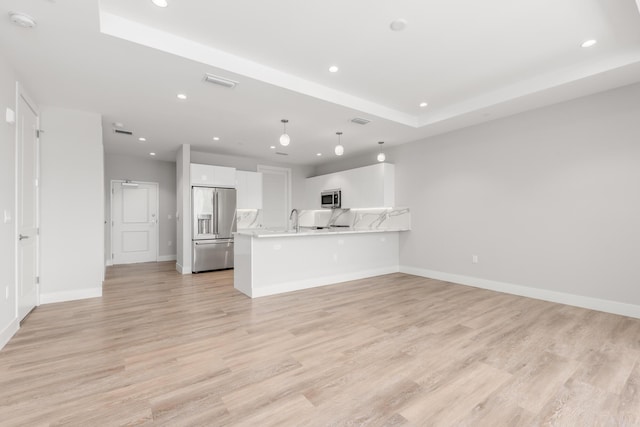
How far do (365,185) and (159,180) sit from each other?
544 cm

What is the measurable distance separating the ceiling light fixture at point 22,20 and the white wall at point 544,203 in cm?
552

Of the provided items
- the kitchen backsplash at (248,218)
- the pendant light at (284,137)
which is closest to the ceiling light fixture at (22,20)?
the pendant light at (284,137)

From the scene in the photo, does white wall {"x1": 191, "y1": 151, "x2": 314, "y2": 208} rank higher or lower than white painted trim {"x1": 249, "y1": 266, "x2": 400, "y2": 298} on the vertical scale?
higher

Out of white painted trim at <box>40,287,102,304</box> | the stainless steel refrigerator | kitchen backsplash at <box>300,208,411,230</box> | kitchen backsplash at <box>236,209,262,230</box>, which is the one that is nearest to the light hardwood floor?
white painted trim at <box>40,287,102,304</box>

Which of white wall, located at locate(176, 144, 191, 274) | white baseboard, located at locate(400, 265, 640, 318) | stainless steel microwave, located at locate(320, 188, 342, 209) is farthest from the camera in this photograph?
stainless steel microwave, located at locate(320, 188, 342, 209)

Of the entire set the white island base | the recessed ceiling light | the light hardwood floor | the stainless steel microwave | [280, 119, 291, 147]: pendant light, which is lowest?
the light hardwood floor

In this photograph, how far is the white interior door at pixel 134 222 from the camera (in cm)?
729

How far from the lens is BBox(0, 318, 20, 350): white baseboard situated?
264 cm

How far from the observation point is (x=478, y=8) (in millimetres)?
2398

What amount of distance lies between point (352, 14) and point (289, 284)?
11.8 ft

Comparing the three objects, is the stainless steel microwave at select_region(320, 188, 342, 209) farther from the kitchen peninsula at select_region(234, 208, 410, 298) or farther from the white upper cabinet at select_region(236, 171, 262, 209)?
the white upper cabinet at select_region(236, 171, 262, 209)

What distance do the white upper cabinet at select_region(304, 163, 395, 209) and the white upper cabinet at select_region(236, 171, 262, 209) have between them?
5.51 ft

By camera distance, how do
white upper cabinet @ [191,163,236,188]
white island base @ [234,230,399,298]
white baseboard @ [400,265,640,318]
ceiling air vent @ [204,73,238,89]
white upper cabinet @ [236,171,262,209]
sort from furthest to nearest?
1. white upper cabinet @ [236,171,262,209]
2. white upper cabinet @ [191,163,236,188]
3. white island base @ [234,230,399,298]
4. white baseboard @ [400,265,640,318]
5. ceiling air vent @ [204,73,238,89]

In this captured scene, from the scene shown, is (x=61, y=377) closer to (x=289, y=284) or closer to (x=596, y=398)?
(x=289, y=284)
